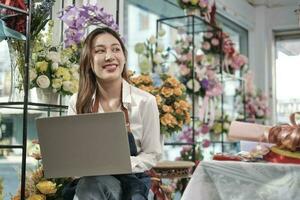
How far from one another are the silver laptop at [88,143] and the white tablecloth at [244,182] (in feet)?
0.78

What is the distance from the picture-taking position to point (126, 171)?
1.35 metres

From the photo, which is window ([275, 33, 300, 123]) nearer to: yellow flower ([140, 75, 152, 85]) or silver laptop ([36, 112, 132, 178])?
yellow flower ([140, 75, 152, 85])

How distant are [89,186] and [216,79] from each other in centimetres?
247

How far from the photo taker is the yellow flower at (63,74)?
2.03 m

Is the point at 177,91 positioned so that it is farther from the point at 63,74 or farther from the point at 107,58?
the point at 107,58

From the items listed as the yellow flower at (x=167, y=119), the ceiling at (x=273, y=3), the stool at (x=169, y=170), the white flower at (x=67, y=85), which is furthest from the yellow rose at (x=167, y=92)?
the ceiling at (x=273, y=3)

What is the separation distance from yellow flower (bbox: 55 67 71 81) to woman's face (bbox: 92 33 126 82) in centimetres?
42

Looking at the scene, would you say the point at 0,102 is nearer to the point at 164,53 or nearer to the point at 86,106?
the point at 86,106

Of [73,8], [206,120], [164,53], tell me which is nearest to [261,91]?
[206,120]

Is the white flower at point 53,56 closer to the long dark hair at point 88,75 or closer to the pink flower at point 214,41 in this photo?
the long dark hair at point 88,75

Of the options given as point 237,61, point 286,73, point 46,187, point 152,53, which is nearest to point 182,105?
point 152,53

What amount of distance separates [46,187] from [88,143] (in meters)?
0.51

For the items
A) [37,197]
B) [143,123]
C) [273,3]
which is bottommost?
[37,197]

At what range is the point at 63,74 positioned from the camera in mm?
2041
